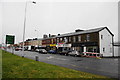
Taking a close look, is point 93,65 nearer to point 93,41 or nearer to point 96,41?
point 96,41

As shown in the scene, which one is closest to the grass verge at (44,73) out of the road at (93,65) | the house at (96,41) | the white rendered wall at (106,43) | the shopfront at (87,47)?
the road at (93,65)

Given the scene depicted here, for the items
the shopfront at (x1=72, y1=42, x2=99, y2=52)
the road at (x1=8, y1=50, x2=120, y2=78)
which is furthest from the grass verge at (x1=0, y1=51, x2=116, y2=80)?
the shopfront at (x1=72, y1=42, x2=99, y2=52)

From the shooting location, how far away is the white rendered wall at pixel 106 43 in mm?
29169

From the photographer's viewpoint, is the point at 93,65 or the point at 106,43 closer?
the point at 93,65

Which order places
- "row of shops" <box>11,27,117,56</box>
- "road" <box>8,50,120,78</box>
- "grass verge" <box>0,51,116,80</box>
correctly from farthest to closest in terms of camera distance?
"row of shops" <box>11,27,117,56</box>, "road" <box>8,50,120,78</box>, "grass verge" <box>0,51,116,80</box>

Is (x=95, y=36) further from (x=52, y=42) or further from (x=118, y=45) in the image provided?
(x=52, y=42)

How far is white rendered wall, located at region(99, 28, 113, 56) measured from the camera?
1148 inches

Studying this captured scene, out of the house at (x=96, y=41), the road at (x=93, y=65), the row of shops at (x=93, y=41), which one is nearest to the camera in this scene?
the road at (x=93, y=65)

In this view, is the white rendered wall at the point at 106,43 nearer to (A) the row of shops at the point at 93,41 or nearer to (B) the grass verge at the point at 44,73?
(A) the row of shops at the point at 93,41

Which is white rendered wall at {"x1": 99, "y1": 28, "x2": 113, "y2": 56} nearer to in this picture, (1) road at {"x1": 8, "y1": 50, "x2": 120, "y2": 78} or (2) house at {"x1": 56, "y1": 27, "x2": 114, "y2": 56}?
(2) house at {"x1": 56, "y1": 27, "x2": 114, "y2": 56}

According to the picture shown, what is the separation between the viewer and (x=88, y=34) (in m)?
31.3

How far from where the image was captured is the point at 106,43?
30.6 metres

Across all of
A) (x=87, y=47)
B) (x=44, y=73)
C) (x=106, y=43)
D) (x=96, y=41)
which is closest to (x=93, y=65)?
(x=44, y=73)

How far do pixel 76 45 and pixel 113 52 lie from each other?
11.0m
